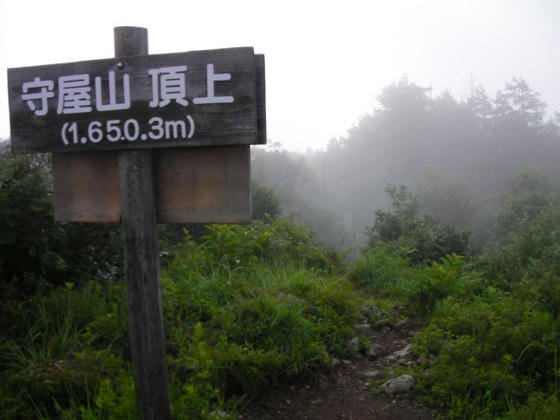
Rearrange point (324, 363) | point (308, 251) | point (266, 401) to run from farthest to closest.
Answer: point (308, 251) < point (324, 363) < point (266, 401)

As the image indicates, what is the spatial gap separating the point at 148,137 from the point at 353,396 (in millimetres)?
2168

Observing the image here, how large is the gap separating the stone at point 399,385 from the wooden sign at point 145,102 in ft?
6.45

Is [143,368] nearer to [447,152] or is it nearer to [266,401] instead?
[266,401]

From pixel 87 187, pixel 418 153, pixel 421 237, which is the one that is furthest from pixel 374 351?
pixel 418 153

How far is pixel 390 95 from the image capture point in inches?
1975

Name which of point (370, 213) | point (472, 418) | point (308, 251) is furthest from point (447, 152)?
point (472, 418)

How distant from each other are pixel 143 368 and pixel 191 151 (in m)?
1.04

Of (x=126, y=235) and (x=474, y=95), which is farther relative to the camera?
(x=474, y=95)

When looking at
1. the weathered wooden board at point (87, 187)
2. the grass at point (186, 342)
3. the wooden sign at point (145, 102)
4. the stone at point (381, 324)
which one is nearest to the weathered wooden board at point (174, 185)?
the weathered wooden board at point (87, 187)

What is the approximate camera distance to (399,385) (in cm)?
304

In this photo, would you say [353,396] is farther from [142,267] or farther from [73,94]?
[73,94]

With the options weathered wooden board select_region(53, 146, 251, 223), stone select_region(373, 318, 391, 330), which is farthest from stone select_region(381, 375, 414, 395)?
weathered wooden board select_region(53, 146, 251, 223)

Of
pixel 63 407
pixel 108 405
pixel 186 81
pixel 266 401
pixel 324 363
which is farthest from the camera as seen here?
pixel 324 363

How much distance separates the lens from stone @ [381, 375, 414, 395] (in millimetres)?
3027
